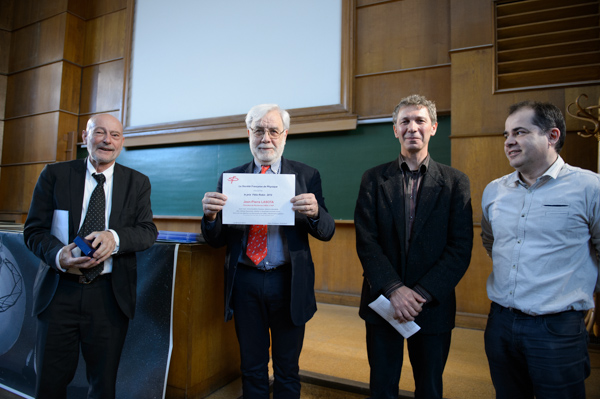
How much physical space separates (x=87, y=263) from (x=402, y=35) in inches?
145

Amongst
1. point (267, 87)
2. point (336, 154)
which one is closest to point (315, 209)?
point (336, 154)

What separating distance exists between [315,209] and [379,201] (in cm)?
28

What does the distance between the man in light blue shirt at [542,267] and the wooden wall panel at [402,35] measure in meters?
2.68

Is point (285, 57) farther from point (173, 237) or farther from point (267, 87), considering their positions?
point (173, 237)

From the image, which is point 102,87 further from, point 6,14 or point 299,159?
point 299,159

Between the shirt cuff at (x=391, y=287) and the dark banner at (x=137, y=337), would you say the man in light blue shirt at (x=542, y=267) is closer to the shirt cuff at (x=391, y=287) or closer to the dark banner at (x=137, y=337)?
the shirt cuff at (x=391, y=287)

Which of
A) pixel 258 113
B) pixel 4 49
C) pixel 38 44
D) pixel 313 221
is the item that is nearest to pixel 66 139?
pixel 38 44

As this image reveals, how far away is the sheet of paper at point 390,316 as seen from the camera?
133 cm

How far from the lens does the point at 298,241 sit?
1.51 m

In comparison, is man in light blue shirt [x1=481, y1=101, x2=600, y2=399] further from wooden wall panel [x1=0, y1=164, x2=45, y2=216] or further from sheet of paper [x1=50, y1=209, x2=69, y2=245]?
wooden wall panel [x1=0, y1=164, x2=45, y2=216]

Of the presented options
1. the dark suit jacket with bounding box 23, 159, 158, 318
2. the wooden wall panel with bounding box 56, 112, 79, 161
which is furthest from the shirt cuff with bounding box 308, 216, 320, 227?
the wooden wall panel with bounding box 56, 112, 79, 161

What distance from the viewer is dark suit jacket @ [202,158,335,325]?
1.45 metres

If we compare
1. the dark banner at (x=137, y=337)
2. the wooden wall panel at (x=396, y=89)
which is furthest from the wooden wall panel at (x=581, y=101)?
the dark banner at (x=137, y=337)

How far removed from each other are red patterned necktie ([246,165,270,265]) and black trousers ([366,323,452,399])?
1.76ft
